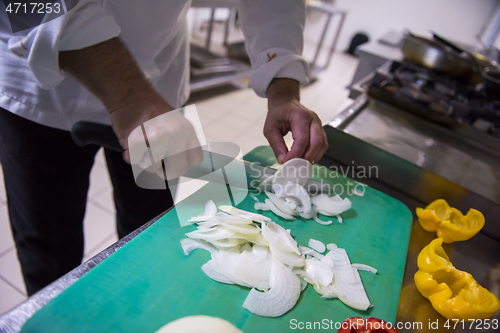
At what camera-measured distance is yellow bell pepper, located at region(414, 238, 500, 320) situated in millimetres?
537

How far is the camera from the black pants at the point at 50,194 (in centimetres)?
77

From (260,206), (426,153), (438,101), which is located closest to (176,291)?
(260,206)

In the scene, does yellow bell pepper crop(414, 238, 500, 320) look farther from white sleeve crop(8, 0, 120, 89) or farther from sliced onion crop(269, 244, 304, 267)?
white sleeve crop(8, 0, 120, 89)

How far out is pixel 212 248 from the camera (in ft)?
2.03

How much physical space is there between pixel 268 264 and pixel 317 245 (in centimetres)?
15

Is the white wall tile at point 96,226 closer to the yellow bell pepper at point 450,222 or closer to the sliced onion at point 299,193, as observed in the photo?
the sliced onion at point 299,193

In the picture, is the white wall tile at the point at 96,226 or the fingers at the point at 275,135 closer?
the fingers at the point at 275,135

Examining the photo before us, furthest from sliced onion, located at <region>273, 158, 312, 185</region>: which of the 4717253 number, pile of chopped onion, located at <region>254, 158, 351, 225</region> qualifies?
the 4717253 number

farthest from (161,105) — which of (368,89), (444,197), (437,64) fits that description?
(437,64)

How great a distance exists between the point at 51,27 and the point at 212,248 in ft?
1.64

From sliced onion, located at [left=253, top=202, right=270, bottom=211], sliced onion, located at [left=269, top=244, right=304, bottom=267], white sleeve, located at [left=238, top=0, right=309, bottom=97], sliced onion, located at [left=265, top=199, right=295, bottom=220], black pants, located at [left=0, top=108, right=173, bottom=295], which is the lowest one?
black pants, located at [left=0, top=108, right=173, bottom=295]

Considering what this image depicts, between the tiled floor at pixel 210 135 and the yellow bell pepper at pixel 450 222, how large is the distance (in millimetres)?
405

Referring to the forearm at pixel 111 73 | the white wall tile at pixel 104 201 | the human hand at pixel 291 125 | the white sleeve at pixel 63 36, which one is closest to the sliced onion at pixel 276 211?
the human hand at pixel 291 125

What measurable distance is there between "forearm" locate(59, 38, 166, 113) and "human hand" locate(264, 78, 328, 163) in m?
0.37
